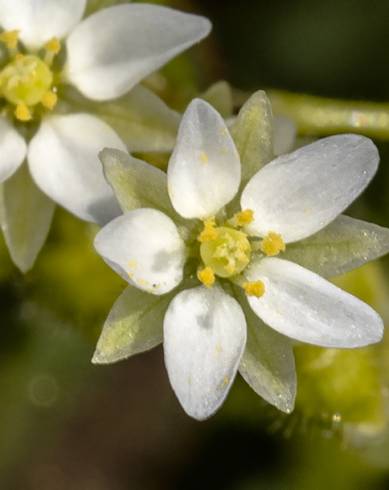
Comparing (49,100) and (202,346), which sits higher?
(49,100)

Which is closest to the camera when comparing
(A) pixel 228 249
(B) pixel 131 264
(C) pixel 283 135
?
(B) pixel 131 264

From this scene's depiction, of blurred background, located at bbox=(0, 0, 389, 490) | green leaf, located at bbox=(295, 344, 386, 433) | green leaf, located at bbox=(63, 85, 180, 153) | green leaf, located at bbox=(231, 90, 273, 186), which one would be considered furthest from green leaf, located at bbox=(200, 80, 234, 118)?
blurred background, located at bbox=(0, 0, 389, 490)

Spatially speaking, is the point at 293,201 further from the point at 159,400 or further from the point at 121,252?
the point at 159,400

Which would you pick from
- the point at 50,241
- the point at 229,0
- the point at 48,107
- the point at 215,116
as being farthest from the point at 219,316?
the point at 229,0

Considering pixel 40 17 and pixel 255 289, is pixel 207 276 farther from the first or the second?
pixel 40 17

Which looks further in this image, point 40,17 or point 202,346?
Answer: point 40,17

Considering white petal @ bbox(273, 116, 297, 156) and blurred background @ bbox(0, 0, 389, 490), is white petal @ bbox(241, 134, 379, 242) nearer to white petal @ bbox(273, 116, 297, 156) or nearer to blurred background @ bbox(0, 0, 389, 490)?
white petal @ bbox(273, 116, 297, 156)

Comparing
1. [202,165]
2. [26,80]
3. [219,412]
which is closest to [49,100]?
[26,80]

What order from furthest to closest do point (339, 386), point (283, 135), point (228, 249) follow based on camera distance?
1. point (339, 386)
2. point (283, 135)
3. point (228, 249)
